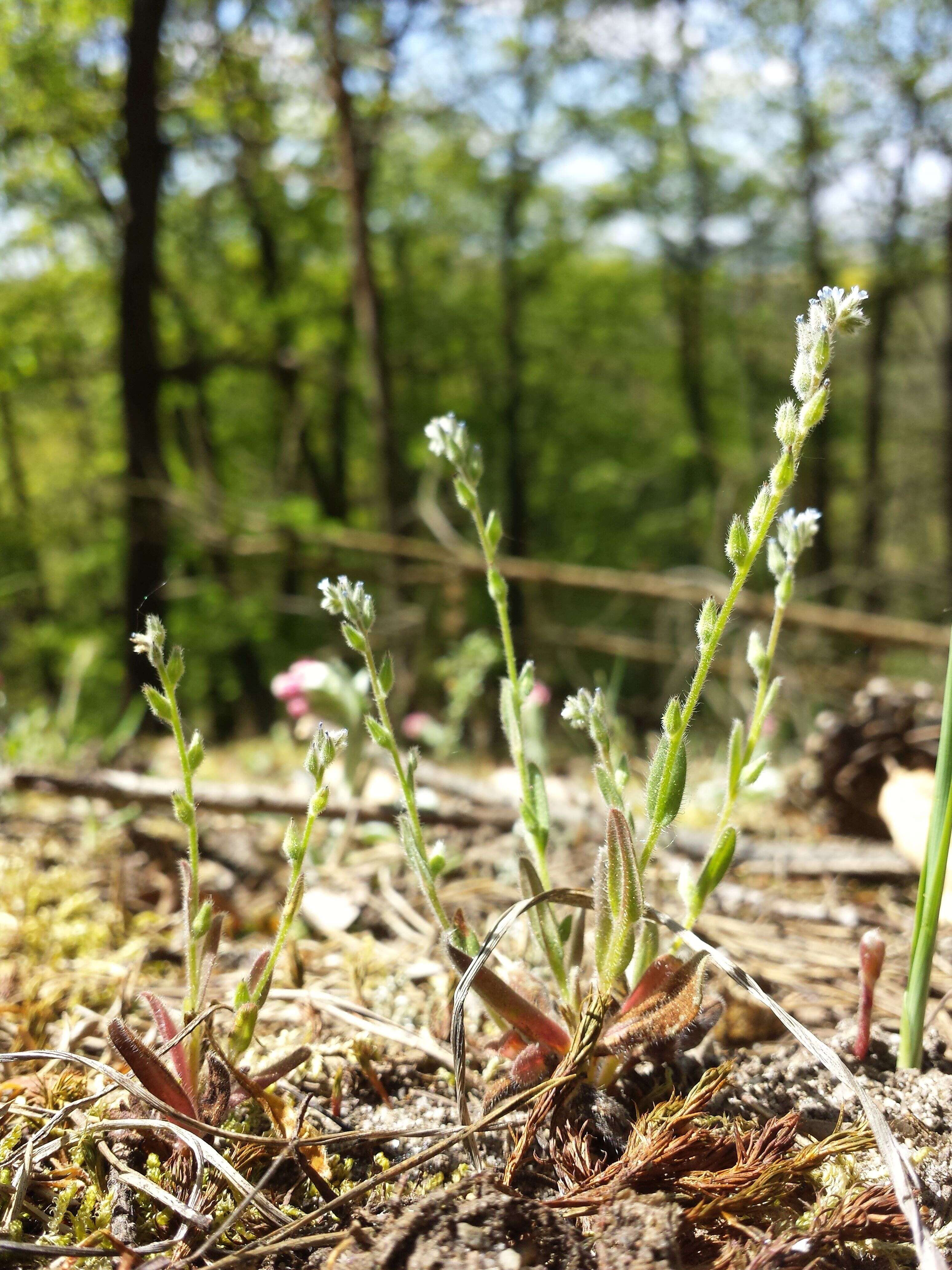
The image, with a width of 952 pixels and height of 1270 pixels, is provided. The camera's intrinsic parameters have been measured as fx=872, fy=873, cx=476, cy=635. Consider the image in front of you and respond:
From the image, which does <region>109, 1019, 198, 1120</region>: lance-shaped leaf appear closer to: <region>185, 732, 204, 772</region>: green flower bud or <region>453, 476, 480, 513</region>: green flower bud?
<region>185, 732, 204, 772</region>: green flower bud

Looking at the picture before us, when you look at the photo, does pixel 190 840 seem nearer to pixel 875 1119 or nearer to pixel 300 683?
pixel 875 1119

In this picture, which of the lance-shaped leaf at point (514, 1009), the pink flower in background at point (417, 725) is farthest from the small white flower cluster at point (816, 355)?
the pink flower in background at point (417, 725)

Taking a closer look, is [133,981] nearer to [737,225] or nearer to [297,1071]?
[297,1071]

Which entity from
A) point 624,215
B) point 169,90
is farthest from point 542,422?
point 169,90

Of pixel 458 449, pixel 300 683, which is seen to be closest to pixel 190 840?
pixel 458 449

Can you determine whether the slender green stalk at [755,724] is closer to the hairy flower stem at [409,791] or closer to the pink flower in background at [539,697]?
the hairy flower stem at [409,791]

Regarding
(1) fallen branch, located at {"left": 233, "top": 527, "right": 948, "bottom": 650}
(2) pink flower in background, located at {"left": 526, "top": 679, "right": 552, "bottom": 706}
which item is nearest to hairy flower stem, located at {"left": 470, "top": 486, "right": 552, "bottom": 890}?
(2) pink flower in background, located at {"left": 526, "top": 679, "right": 552, "bottom": 706}
